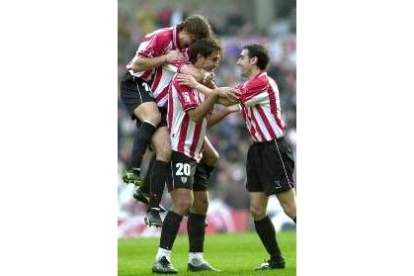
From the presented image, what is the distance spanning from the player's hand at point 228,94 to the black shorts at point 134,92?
3.52ft

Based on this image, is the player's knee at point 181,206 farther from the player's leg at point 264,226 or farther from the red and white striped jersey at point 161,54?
the red and white striped jersey at point 161,54

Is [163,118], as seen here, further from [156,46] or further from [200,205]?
[200,205]

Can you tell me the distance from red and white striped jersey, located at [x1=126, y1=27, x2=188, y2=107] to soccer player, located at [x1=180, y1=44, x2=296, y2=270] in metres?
0.51

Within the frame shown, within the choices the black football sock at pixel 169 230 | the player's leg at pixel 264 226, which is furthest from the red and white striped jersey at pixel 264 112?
the black football sock at pixel 169 230

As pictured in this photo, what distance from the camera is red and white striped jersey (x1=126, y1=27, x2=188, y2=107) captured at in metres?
8.54

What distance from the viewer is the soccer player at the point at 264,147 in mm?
8062

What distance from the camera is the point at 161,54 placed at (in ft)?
28.1

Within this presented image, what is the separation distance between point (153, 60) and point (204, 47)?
63 cm

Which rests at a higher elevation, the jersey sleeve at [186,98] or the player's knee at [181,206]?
the jersey sleeve at [186,98]

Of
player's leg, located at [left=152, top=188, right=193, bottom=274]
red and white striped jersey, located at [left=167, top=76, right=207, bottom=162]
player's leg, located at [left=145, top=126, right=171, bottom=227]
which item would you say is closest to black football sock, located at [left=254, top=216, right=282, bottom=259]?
player's leg, located at [left=152, top=188, right=193, bottom=274]

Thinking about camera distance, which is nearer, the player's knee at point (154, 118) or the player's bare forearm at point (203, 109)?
the player's bare forearm at point (203, 109)
